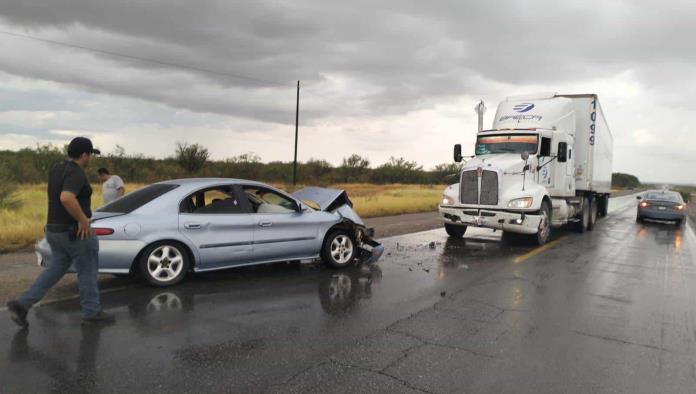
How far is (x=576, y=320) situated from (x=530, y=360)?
1.65m

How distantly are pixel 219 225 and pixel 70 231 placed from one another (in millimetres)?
2291

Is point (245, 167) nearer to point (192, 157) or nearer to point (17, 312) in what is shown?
point (192, 157)

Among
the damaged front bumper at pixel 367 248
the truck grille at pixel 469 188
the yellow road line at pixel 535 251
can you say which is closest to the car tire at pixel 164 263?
the damaged front bumper at pixel 367 248

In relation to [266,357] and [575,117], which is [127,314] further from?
[575,117]

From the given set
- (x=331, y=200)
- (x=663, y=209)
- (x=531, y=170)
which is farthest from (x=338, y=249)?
(x=663, y=209)

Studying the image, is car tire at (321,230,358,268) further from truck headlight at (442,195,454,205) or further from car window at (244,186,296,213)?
truck headlight at (442,195,454,205)

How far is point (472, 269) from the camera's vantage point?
344 inches

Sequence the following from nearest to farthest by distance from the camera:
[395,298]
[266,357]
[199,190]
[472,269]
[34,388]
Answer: [34,388], [266,357], [395,298], [199,190], [472,269]

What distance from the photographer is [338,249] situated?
838cm

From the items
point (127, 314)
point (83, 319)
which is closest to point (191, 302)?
point (127, 314)

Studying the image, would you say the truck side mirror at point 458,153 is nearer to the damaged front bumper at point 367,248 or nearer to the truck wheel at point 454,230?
the truck wheel at point 454,230

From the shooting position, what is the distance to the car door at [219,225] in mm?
6828

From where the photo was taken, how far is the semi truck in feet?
38.6

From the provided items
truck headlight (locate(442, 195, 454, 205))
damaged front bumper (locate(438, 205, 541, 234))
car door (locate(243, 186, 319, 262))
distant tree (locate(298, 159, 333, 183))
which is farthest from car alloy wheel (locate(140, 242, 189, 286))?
distant tree (locate(298, 159, 333, 183))
